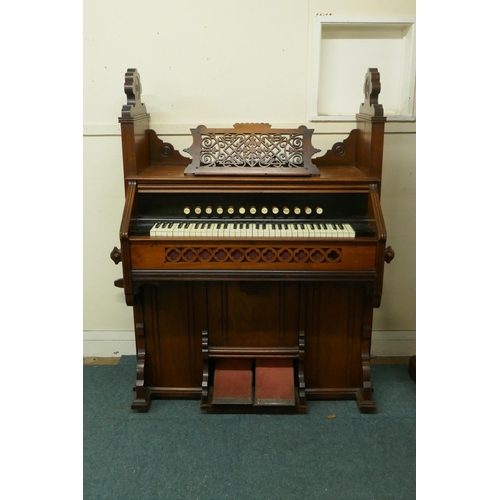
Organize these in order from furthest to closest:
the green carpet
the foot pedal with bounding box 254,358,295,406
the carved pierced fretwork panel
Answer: the foot pedal with bounding box 254,358,295,406 < the carved pierced fretwork panel < the green carpet

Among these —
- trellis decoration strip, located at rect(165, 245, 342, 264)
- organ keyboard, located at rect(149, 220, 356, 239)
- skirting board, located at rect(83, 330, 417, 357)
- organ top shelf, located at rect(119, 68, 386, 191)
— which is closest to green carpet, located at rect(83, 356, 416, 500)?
skirting board, located at rect(83, 330, 417, 357)

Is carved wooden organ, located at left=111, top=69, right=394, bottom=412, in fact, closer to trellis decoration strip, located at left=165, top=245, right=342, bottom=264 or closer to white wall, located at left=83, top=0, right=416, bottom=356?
trellis decoration strip, located at left=165, top=245, right=342, bottom=264

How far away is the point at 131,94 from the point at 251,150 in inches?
24.1

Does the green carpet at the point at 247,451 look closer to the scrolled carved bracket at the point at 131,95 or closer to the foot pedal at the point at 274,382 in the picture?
the foot pedal at the point at 274,382

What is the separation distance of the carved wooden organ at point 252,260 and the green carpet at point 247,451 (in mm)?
104

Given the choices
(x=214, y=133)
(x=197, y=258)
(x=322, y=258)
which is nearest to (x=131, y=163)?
(x=214, y=133)

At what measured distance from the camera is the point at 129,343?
2926 mm

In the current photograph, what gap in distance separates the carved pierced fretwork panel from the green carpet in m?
1.18

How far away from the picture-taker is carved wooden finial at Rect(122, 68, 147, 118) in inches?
87.7

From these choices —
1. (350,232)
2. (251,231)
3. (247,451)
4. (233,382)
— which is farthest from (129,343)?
(350,232)

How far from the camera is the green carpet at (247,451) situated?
1915mm

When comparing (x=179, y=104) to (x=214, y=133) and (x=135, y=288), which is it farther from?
(x=135, y=288)

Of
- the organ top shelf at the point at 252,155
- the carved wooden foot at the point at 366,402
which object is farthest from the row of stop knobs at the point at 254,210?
the carved wooden foot at the point at 366,402

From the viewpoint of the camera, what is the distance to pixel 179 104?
8.52 ft
